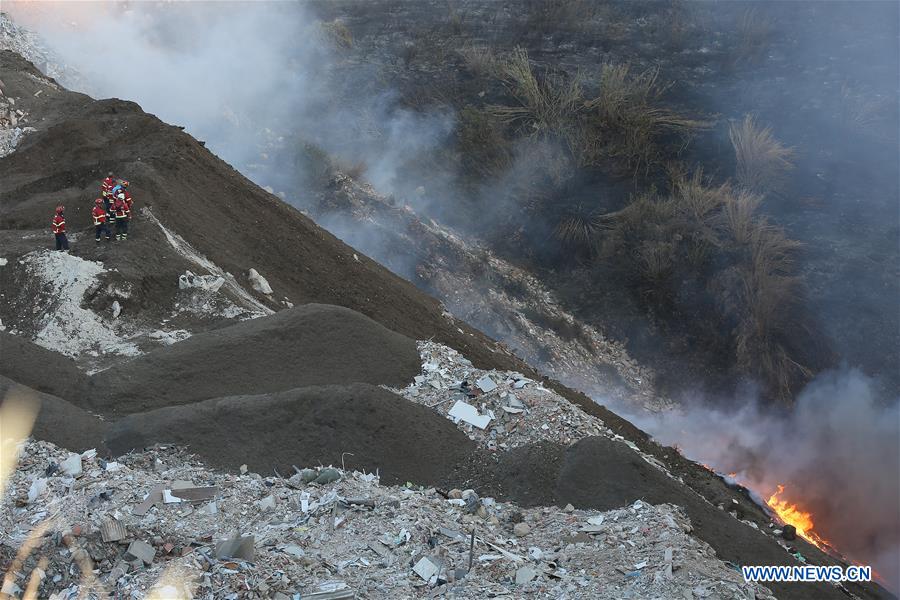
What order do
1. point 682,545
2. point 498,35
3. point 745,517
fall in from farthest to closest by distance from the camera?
point 498,35 → point 745,517 → point 682,545

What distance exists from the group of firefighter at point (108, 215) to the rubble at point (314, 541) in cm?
459

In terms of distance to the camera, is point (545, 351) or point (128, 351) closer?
point (128, 351)

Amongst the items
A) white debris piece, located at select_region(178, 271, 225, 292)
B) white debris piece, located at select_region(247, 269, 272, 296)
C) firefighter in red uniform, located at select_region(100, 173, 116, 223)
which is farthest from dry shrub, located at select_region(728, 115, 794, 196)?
firefighter in red uniform, located at select_region(100, 173, 116, 223)

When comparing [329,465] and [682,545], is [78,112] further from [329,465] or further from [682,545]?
[682,545]

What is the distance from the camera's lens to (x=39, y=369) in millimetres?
10352

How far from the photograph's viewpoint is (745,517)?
11.4 metres

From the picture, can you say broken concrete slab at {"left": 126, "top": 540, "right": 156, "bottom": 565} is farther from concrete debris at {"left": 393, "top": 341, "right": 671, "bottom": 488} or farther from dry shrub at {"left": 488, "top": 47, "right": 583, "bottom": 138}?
dry shrub at {"left": 488, "top": 47, "right": 583, "bottom": 138}

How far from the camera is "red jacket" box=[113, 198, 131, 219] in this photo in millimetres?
12719

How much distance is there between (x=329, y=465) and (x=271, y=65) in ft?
56.7

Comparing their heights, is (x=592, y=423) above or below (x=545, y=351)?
below

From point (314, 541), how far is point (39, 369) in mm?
4564

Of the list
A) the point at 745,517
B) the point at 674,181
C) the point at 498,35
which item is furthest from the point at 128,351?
the point at 498,35

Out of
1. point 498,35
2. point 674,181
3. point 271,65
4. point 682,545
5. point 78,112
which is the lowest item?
point 682,545

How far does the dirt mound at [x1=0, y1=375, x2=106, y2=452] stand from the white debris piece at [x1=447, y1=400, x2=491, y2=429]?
393 cm
